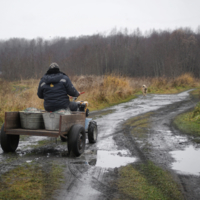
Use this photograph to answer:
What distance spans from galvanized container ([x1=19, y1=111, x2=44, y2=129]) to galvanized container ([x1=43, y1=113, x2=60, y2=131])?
240mm

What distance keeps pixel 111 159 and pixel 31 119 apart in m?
1.91

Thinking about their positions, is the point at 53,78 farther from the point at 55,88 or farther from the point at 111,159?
the point at 111,159

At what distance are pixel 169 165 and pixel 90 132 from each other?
93.8 inches

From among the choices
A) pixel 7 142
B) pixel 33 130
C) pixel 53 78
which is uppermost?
pixel 53 78

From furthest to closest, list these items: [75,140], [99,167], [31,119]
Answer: [31,119]
[75,140]
[99,167]

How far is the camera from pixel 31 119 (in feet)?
17.6

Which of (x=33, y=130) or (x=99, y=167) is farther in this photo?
(x=33, y=130)

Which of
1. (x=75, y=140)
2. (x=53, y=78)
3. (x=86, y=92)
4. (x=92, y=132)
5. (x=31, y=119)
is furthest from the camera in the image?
(x=86, y=92)

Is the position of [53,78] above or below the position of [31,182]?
above

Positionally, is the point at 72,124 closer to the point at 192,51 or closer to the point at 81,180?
the point at 81,180

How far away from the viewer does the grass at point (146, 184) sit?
3431mm

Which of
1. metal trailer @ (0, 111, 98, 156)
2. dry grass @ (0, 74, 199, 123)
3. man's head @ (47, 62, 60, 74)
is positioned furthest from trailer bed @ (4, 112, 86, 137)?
dry grass @ (0, 74, 199, 123)

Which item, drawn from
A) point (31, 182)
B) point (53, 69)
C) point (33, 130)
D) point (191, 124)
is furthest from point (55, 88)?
point (191, 124)

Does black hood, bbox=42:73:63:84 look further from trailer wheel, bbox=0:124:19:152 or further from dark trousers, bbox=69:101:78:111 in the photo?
trailer wheel, bbox=0:124:19:152
